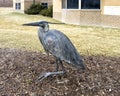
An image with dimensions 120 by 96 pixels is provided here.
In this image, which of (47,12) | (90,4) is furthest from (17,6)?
(90,4)

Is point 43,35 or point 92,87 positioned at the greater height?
point 43,35

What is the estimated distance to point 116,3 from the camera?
2058cm

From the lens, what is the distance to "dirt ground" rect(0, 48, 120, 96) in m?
6.30

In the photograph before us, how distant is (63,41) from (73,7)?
18.2m

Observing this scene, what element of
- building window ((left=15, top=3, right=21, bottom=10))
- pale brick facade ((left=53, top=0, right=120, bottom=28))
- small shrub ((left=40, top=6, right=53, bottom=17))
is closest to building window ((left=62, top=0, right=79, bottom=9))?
pale brick facade ((left=53, top=0, right=120, bottom=28))

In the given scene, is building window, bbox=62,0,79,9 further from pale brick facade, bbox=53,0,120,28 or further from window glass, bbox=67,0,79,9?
pale brick facade, bbox=53,0,120,28

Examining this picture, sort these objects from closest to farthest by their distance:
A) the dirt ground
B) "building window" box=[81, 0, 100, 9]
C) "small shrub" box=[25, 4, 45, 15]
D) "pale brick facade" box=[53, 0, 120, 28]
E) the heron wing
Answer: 1. the heron wing
2. the dirt ground
3. "pale brick facade" box=[53, 0, 120, 28]
4. "building window" box=[81, 0, 100, 9]
5. "small shrub" box=[25, 4, 45, 15]

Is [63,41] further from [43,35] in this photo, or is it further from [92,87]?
[92,87]

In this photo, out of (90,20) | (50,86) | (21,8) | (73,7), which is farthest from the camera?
(21,8)

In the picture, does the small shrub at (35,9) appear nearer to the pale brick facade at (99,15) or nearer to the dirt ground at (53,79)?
the pale brick facade at (99,15)

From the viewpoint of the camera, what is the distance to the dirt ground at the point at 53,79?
6.30 meters

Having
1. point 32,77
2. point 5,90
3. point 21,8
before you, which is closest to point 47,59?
point 32,77

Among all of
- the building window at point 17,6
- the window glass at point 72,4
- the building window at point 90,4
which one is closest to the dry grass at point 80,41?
the building window at point 90,4

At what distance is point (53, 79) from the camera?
656 centimetres
